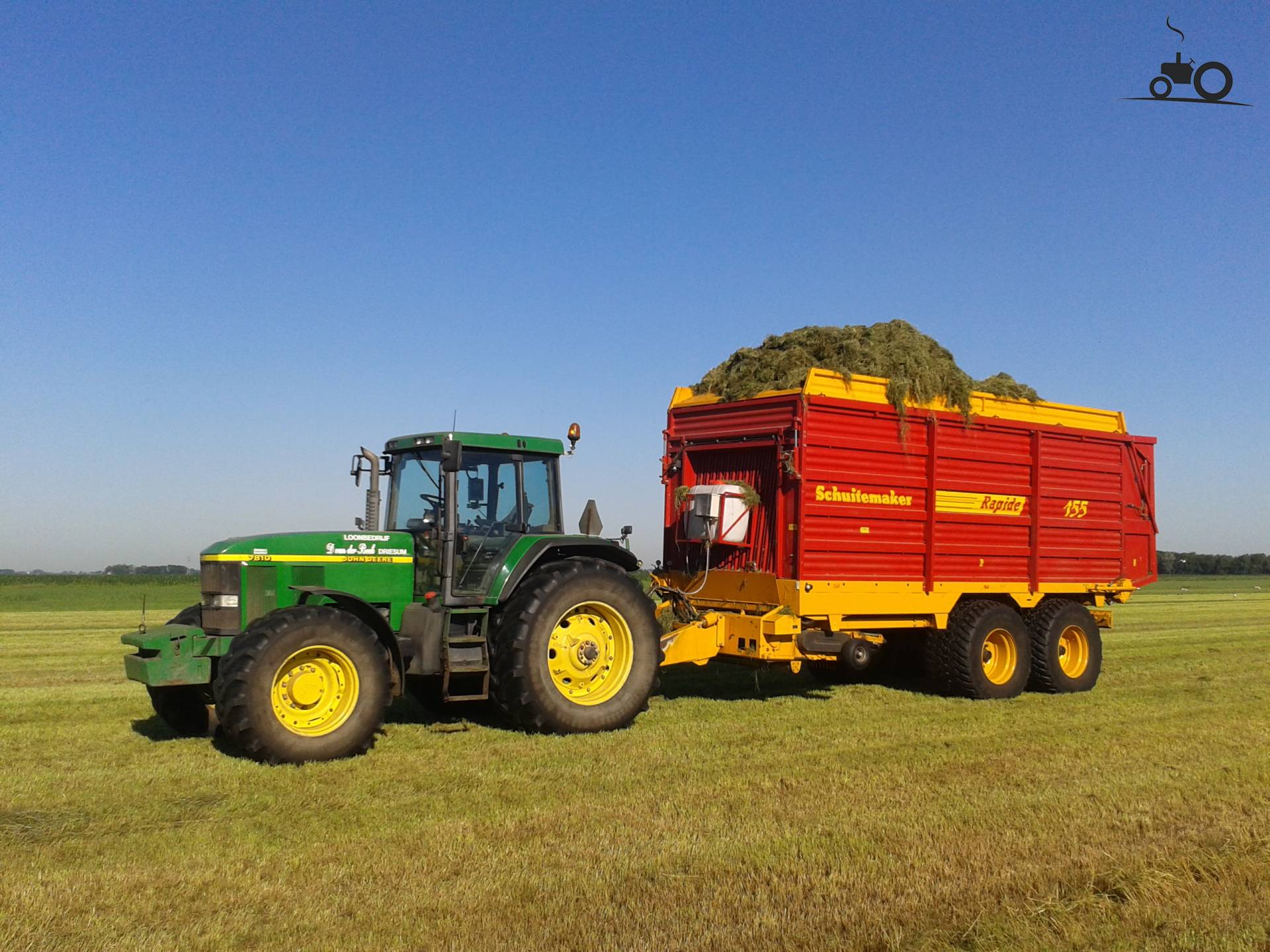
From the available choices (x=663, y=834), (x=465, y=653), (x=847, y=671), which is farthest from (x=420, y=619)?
(x=847, y=671)

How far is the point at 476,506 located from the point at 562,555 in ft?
2.79

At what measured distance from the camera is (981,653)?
11180 mm

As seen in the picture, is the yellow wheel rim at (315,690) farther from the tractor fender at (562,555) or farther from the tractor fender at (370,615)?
the tractor fender at (562,555)

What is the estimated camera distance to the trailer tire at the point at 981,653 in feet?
36.3

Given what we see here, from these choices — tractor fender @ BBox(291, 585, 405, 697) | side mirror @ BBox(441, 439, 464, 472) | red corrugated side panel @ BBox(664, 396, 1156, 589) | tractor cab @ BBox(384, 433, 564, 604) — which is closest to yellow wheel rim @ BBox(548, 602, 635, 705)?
tractor cab @ BBox(384, 433, 564, 604)

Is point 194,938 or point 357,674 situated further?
point 357,674

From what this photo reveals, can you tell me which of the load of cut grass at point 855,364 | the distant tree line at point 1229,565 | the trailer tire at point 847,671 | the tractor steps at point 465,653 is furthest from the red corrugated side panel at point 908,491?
the distant tree line at point 1229,565

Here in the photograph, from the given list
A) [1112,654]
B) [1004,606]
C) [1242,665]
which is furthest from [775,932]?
[1112,654]

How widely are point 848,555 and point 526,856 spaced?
5784mm

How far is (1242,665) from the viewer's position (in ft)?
45.5

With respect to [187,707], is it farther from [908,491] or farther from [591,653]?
[908,491]

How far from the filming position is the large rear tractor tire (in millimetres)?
8422

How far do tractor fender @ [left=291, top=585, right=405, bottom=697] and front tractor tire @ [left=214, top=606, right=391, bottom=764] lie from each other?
15cm

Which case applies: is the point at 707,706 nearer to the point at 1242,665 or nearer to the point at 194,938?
the point at 194,938
